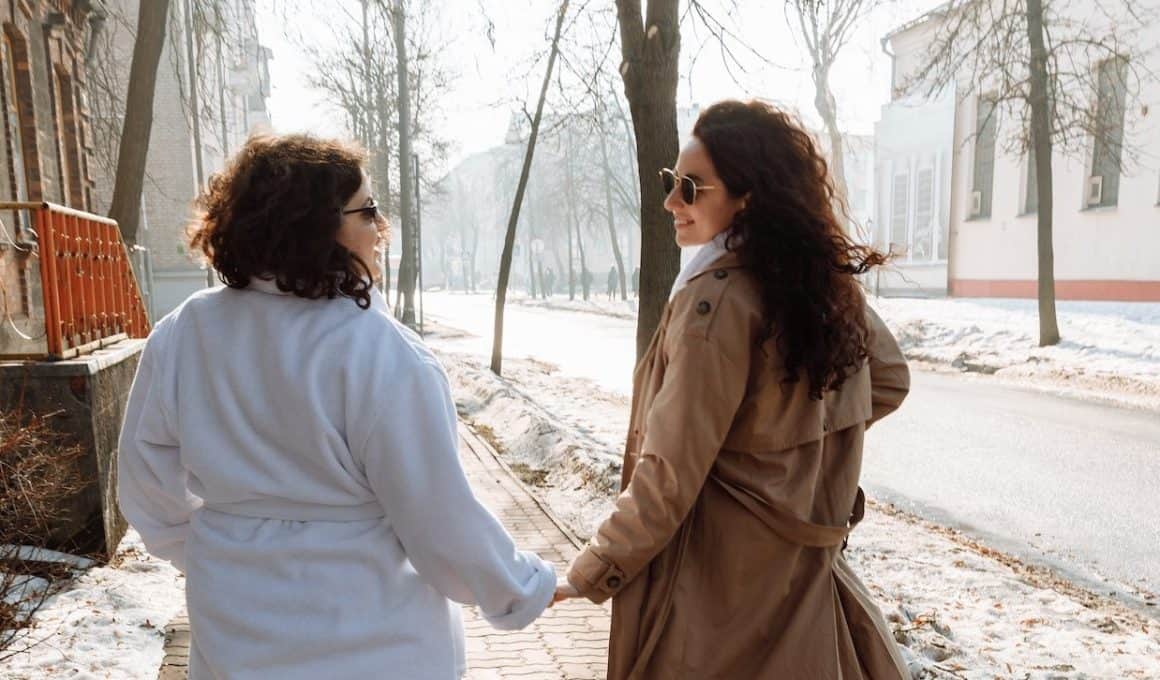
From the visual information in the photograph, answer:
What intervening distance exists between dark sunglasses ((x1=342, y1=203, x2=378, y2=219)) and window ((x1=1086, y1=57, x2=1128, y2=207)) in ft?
68.0

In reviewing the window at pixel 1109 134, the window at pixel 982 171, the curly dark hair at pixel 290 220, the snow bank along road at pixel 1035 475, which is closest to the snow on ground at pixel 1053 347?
the snow bank along road at pixel 1035 475

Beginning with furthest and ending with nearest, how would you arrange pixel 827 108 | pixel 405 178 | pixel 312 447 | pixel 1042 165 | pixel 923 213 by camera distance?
pixel 923 213, pixel 827 108, pixel 405 178, pixel 1042 165, pixel 312 447

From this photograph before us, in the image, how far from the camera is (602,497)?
6211 millimetres

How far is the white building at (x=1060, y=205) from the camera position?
19.0 m

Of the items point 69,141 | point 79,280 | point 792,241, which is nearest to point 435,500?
point 792,241

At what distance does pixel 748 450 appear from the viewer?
181 centimetres

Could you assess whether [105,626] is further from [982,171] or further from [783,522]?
[982,171]

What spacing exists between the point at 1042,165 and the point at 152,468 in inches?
633

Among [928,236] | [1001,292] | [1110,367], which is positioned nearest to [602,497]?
[1110,367]

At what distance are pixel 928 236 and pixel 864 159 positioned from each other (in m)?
13.7

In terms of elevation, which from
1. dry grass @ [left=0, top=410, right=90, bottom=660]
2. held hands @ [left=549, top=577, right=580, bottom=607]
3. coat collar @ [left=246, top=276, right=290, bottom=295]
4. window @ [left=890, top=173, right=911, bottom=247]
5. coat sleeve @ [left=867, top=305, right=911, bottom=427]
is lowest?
dry grass @ [left=0, top=410, right=90, bottom=660]

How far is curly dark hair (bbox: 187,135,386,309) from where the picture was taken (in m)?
1.52

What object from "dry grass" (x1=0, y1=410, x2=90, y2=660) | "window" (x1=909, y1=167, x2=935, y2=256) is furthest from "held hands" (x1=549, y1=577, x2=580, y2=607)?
"window" (x1=909, y1=167, x2=935, y2=256)

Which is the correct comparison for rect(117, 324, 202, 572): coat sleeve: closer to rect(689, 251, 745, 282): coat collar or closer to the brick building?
rect(689, 251, 745, 282): coat collar
